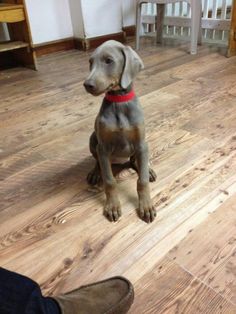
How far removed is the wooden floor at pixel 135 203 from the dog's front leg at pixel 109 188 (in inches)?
1.2

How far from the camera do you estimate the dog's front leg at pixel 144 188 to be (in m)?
1.11

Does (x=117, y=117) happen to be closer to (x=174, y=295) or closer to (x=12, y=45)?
(x=174, y=295)

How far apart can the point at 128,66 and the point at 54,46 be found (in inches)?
105

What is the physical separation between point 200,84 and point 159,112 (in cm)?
57

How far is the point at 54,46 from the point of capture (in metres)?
3.36

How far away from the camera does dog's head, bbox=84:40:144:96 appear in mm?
901

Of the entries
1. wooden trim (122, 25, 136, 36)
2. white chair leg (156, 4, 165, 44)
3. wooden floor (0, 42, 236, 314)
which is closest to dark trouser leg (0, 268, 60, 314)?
wooden floor (0, 42, 236, 314)

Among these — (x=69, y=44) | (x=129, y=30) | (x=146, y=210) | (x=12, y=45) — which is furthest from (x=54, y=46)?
(x=146, y=210)

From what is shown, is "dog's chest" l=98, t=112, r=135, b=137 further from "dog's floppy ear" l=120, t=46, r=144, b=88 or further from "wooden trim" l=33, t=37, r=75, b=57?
"wooden trim" l=33, t=37, r=75, b=57

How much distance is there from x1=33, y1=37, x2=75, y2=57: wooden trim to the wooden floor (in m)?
1.22

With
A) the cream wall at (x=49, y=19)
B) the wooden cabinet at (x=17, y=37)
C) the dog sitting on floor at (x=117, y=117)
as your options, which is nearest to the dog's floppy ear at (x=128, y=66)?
the dog sitting on floor at (x=117, y=117)

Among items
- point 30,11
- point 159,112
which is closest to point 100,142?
point 159,112

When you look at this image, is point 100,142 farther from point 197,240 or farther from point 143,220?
point 197,240

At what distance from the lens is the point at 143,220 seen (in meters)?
1.12
